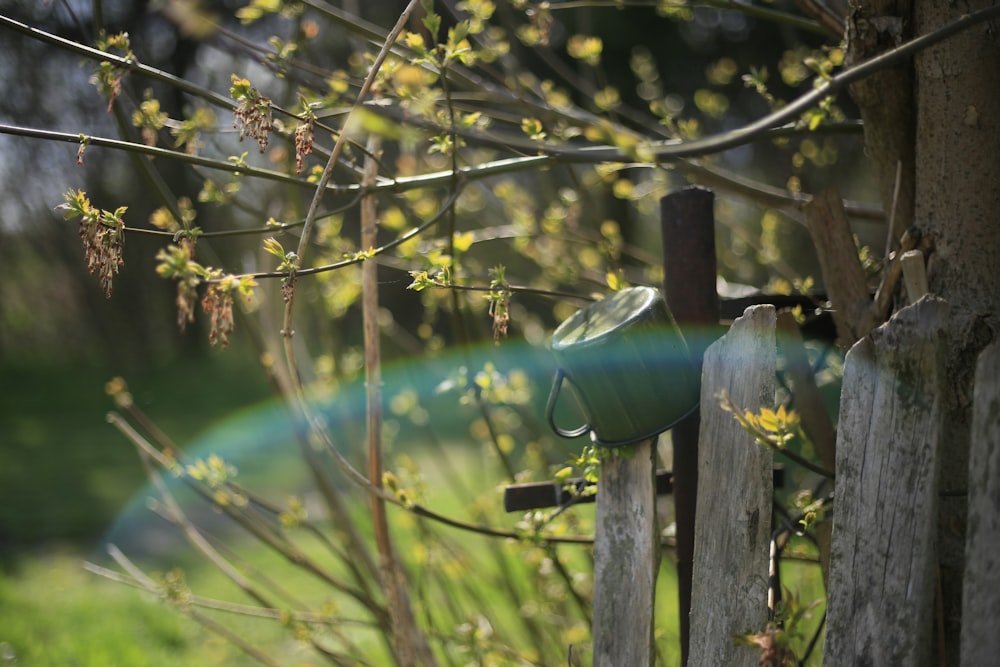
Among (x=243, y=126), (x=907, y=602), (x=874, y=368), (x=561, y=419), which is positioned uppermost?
(x=243, y=126)

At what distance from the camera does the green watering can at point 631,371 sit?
60.9 inches

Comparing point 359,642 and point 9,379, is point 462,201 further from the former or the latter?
point 9,379

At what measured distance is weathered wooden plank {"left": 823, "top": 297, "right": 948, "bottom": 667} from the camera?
50.0 inches

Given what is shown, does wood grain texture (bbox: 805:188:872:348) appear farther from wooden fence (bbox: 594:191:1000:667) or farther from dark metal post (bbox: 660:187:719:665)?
wooden fence (bbox: 594:191:1000:667)

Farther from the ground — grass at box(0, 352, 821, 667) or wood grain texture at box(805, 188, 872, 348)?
wood grain texture at box(805, 188, 872, 348)

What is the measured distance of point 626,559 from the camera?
1.62 m

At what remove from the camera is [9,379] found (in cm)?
904

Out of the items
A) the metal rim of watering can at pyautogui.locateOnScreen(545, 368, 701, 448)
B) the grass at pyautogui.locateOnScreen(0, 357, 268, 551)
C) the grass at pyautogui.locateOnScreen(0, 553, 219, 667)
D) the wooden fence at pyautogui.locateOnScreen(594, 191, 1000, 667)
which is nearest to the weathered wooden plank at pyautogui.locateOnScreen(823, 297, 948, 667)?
the wooden fence at pyautogui.locateOnScreen(594, 191, 1000, 667)

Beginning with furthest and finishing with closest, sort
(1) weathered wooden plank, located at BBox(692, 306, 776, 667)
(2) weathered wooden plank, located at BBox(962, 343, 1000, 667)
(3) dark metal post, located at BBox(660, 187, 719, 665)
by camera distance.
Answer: (3) dark metal post, located at BBox(660, 187, 719, 665) → (1) weathered wooden plank, located at BBox(692, 306, 776, 667) → (2) weathered wooden plank, located at BBox(962, 343, 1000, 667)

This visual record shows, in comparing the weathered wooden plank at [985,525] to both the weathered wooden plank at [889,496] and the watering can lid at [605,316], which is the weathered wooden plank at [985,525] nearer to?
the weathered wooden plank at [889,496]

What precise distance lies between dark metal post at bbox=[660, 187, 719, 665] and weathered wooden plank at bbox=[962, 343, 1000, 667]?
58 cm

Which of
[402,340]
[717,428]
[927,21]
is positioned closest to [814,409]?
[717,428]

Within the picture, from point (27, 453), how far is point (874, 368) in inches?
290

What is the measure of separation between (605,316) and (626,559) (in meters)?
0.46
